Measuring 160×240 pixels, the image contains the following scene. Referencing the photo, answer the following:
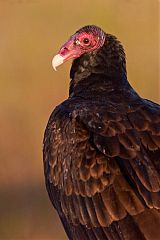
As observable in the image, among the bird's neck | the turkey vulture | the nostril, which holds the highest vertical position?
the nostril

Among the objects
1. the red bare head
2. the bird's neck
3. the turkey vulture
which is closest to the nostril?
the red bare head

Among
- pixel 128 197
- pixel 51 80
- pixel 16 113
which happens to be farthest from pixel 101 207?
pixel 51 80

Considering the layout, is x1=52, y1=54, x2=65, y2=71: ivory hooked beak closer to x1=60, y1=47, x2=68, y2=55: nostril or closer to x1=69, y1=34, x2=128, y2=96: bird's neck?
x1=60, y1=47, x2=68, y2=55: nostril

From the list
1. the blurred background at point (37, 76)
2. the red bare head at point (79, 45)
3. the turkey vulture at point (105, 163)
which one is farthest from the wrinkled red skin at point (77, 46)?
the blurred background at point (37, 76)

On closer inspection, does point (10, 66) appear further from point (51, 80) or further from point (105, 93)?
point (105, 93)

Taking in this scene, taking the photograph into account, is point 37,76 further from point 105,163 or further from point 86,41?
point 105,163
